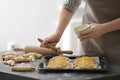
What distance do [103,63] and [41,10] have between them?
125 centimetres

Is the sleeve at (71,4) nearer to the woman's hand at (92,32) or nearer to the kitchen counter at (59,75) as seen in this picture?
the woman's hand at (92,32)

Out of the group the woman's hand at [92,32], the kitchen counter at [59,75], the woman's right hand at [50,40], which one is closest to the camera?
the kitchen counter at [59,75]

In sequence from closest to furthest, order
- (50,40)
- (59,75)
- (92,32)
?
1. (59,75)
2. (92,32)
3. (50,40)

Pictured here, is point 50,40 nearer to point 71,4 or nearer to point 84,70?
point 71,4

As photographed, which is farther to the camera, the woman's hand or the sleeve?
the sleeve

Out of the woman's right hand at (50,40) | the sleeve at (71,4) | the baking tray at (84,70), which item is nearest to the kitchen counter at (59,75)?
the baking tray at (84,70)

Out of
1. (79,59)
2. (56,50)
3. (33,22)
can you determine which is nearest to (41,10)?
(33,22)

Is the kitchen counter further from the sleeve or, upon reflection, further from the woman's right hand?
the sleeve

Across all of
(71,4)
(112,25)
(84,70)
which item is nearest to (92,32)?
(112,25)

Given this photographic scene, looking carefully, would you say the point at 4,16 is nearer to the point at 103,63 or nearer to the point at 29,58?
the point at 29,58

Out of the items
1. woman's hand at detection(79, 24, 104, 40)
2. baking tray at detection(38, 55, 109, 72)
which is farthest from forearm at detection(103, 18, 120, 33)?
baking tray at detection(38, 55, 109, 72)

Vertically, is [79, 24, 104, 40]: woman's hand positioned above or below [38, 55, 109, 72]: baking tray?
above

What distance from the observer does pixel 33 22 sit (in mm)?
2242

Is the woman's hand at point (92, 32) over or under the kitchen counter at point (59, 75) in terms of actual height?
over
